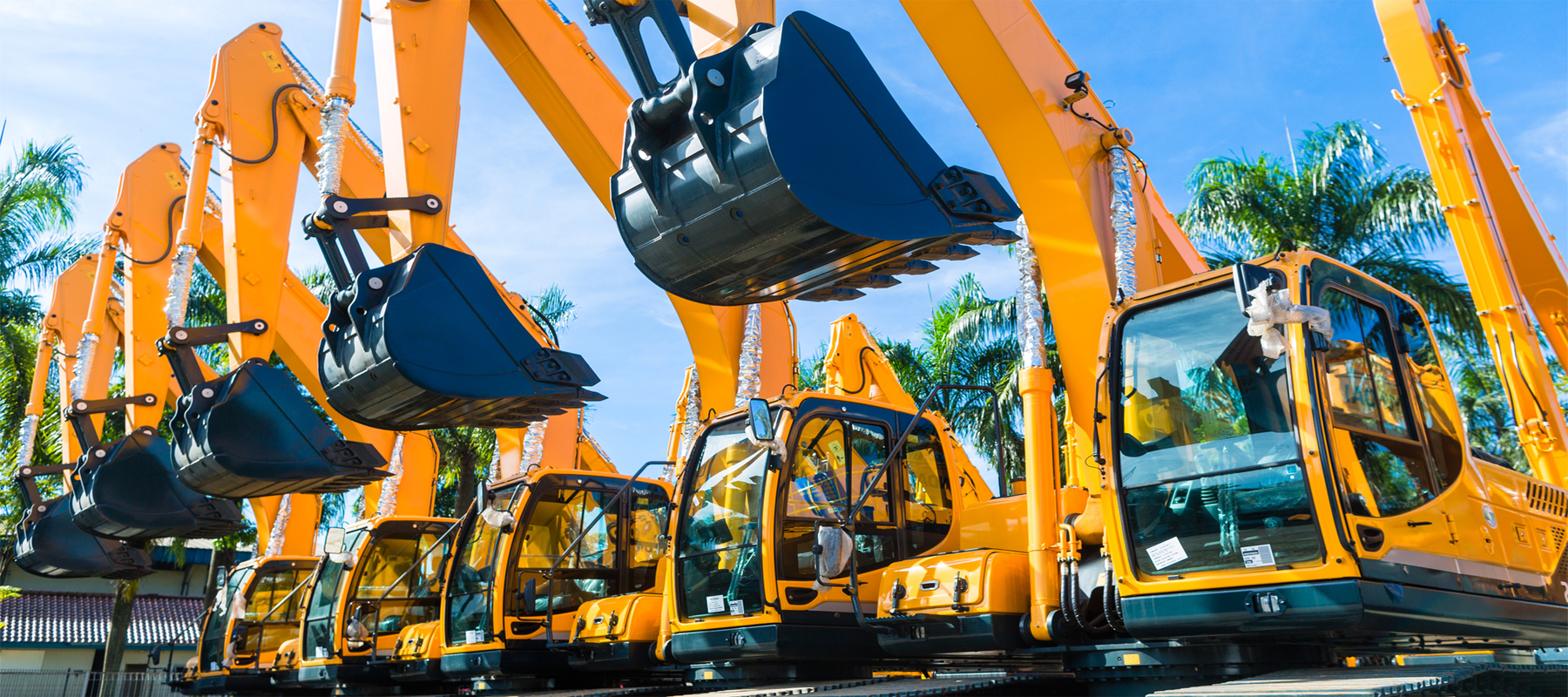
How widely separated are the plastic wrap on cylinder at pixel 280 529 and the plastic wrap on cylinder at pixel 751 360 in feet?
30.8

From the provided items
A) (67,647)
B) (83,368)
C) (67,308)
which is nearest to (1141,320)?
(83,368)

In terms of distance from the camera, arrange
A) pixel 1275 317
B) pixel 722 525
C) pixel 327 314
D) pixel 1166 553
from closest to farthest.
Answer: pixel 1275 317 < pixel 1166 553 < pixel 722 525 < pixel 327 314

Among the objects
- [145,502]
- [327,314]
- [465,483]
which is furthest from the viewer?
[465,483]

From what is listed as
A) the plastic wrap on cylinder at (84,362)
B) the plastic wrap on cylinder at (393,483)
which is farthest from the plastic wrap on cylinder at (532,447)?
the plastic wrap on cylinder at (84,362)

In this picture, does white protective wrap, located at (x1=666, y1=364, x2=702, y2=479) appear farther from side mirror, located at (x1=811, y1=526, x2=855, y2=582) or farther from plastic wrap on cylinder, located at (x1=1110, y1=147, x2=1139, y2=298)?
plastic wrap on cylinder, located at (x1=1110, y1=147, x2=1139, y2=298)

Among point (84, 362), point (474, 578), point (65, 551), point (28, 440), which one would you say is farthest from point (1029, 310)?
point (28, 440)

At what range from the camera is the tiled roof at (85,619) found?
2717 cm

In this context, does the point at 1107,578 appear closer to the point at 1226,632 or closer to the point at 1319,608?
the point at 1226,632

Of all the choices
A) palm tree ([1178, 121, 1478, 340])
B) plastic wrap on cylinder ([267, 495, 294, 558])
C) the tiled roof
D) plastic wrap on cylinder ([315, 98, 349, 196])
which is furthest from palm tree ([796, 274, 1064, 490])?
the tiled roof

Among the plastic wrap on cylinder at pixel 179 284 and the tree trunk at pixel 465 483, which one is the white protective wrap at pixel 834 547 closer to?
the plastic wrap on cylinder at pixel 179 284

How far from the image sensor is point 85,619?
28859 mm

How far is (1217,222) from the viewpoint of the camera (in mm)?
17609

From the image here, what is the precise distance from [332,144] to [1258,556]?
18.3ft

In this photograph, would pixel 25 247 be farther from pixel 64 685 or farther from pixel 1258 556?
pixel 1258 556
